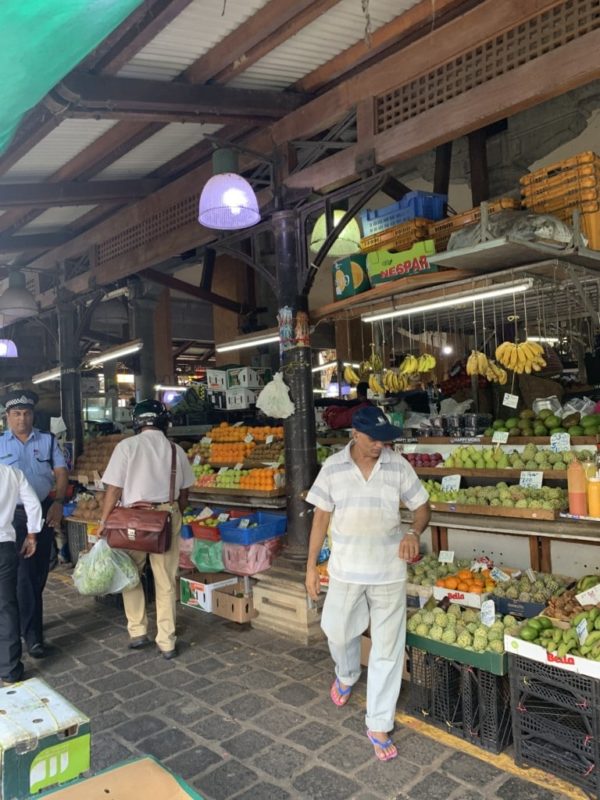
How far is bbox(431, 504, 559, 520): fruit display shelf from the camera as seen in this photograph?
434 cm

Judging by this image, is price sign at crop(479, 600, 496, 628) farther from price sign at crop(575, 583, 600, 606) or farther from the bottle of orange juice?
the bottle of orange juice

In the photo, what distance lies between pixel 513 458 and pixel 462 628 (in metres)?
1.82

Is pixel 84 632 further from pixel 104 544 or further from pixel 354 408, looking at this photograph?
pixel 354 408

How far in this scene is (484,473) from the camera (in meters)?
5.14

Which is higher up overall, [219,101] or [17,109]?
[219,101]

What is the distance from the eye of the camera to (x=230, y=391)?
8.32 metres

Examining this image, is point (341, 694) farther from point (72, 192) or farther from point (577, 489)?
point (72, 192)

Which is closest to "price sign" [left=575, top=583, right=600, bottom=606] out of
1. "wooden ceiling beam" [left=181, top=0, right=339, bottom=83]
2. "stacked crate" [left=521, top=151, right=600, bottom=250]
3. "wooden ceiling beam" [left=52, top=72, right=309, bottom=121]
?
"stacked crate" [left=521, top=151, right=600, bottom=250]

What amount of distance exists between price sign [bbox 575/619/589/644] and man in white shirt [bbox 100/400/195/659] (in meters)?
3.10

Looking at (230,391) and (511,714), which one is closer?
(511,714)

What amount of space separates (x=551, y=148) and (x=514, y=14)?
2.45 m

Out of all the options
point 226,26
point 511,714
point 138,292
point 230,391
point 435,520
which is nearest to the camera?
point 511,714

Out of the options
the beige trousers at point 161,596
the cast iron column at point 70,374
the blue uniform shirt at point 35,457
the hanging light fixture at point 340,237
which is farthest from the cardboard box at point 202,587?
the cast iron column at point 70,374

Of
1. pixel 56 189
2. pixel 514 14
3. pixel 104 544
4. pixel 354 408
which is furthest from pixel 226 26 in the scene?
pixel 354 408
